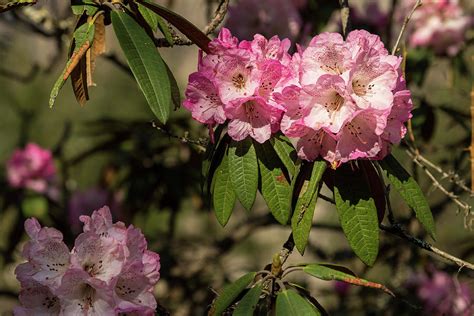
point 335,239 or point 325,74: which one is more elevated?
point 325,74

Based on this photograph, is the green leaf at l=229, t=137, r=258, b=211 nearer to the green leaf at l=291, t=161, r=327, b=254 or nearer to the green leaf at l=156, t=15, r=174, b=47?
the green leaf at l=291, t=161, r=327, b=254

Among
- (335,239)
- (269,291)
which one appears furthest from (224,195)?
(335,239)

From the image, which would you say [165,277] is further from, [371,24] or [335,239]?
[335,239]

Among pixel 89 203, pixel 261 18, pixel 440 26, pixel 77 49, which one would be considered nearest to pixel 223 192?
pixel 77 49

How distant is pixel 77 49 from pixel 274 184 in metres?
0.30

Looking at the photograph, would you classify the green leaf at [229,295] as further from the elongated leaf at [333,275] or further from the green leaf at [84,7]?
the green leaf at [84,7]

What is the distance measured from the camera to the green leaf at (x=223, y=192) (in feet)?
3.56

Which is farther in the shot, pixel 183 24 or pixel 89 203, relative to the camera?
pixel 89 203

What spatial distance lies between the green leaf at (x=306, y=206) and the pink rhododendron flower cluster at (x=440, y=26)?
1.19 meters

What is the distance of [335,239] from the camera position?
4.85 m

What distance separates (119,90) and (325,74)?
5579 mm

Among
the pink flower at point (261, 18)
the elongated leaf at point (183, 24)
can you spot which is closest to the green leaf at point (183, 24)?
the elongated leaf at point (183, 24)

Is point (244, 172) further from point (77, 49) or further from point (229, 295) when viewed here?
point (77, 49)

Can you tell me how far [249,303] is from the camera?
0.98m
